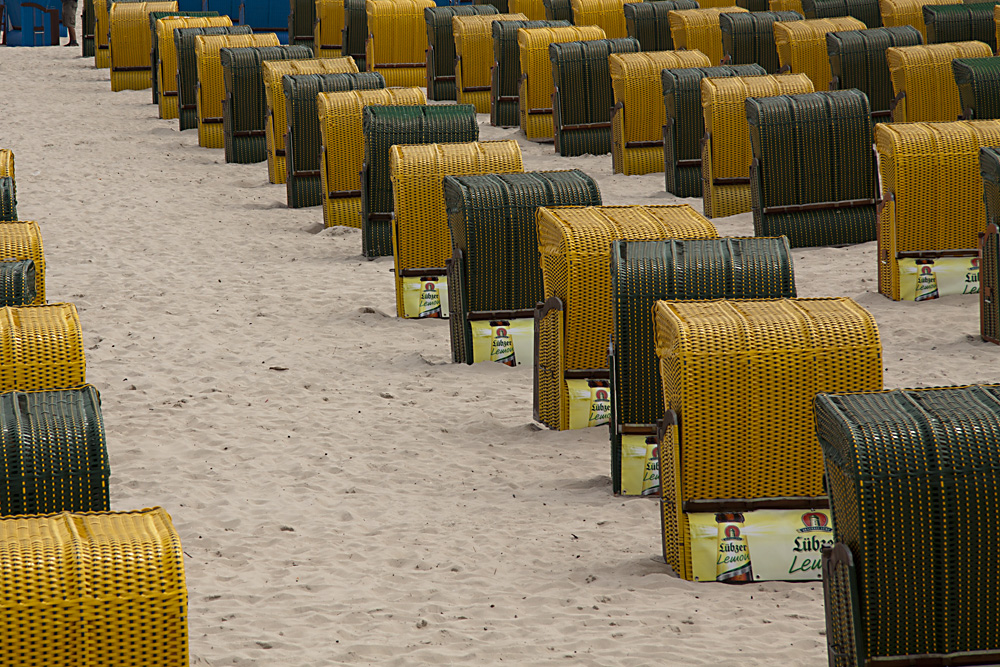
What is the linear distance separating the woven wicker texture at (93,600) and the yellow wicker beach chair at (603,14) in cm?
1768

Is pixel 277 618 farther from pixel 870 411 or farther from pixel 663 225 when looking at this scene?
pixel 663 225

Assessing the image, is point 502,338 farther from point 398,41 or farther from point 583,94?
point 398,41

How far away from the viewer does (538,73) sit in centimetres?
1739

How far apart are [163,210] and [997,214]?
944 cm

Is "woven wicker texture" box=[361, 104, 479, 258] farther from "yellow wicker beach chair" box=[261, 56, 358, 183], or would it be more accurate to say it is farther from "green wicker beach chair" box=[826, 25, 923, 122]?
"green wicker beach chair" box=[826, 25, 923, 122]

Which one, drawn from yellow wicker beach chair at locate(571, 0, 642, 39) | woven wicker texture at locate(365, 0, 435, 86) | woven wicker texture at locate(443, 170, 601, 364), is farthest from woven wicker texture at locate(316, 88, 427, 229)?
yellow wicker beach chair at locate(571, 0, 642, 39)

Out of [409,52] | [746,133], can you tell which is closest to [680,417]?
[746,133]

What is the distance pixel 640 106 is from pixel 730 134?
2564mm

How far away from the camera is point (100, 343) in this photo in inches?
402

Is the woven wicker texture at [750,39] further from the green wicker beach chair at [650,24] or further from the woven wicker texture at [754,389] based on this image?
the woven wicker texture at [754,389]

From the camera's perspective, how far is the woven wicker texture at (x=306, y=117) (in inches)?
553

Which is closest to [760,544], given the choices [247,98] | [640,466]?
[640,466]

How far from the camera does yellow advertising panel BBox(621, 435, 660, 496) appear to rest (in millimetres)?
6984

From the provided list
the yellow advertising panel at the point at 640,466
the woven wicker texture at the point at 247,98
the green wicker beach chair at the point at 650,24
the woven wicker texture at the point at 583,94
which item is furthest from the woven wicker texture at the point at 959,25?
the yellow advertising panel at the point at 640,466
